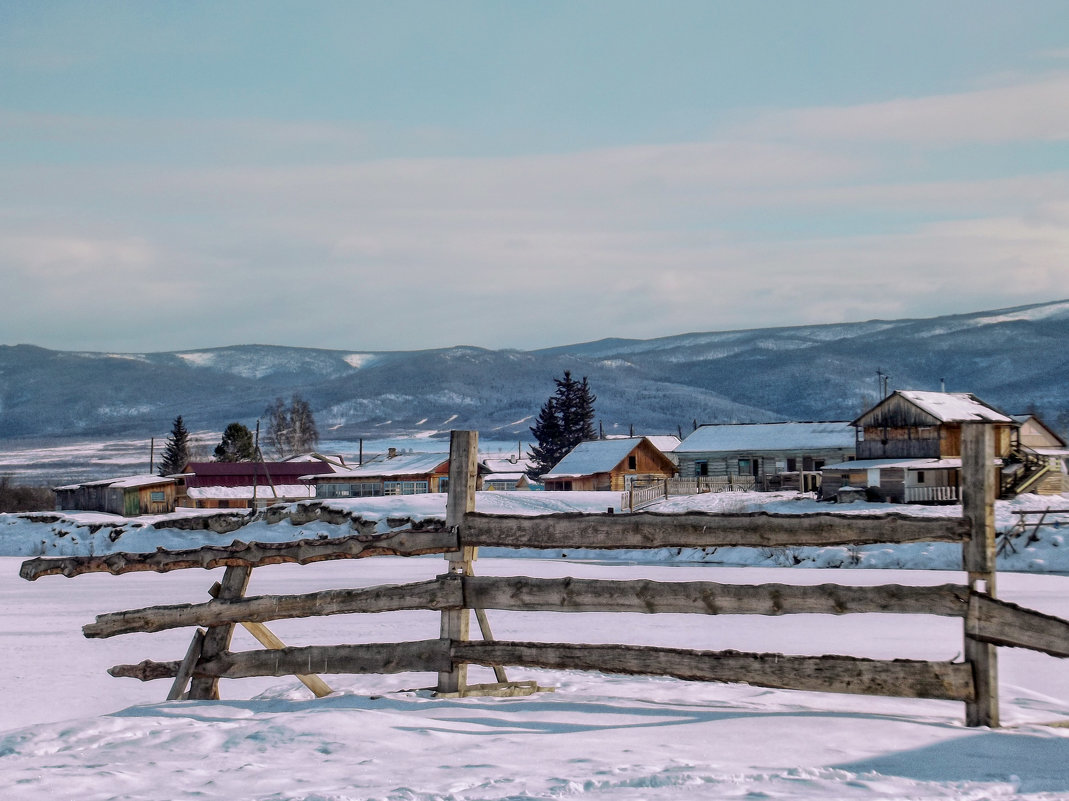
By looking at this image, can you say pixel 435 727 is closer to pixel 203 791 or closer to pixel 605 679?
pixel 203 791

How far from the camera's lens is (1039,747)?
6488 mm

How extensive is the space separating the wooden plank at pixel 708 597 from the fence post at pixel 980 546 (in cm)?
23

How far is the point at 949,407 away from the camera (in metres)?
58.8

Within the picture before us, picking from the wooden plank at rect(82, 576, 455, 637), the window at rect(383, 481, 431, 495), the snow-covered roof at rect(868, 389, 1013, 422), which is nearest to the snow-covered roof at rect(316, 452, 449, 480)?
the window at rect(383, 481, 431, 495)

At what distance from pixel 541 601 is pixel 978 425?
3240 mm

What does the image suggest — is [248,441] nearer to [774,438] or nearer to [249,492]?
[249,492]

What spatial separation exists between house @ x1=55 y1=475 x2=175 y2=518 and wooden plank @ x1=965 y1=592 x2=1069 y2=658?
73.1 meters

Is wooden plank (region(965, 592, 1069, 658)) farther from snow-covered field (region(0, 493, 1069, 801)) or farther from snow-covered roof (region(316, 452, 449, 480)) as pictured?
snow-covered roof (region(316, 452, 449, 480))

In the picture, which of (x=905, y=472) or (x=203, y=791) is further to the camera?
(x=905, y=472)

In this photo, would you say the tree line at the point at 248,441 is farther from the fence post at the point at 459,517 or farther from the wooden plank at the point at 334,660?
the fence post at the point at 459,517

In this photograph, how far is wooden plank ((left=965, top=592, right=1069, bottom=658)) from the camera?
6961 mm

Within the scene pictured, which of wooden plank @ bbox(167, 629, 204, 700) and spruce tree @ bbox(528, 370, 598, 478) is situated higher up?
spruce tree @ bbox(528, 370, 598, 478)

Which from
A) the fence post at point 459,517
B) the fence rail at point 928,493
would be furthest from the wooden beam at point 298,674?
the fence rail at point 928,493

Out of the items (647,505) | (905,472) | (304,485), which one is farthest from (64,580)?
(304,485)
